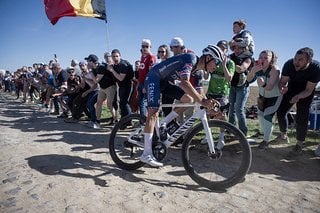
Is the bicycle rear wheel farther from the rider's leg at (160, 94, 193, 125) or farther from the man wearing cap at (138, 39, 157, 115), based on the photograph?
the man wearing cap at (138, 39, 157, 115)

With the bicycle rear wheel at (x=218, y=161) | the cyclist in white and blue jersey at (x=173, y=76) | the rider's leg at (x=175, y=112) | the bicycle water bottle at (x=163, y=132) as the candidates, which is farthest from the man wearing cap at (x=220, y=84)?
the bicycle water bottle at (x=163, y=132)

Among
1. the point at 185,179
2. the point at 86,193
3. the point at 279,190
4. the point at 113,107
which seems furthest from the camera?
the point at 113,107

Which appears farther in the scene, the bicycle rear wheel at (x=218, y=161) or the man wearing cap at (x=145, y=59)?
the man wearing cap at (x=145, y=59)

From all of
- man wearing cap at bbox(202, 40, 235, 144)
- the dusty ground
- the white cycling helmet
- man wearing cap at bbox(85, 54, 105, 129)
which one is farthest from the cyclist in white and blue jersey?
man wearing cap at bbox(85, 54, 105, 129)

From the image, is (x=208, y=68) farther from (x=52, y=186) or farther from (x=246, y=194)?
(x=52, y=186)

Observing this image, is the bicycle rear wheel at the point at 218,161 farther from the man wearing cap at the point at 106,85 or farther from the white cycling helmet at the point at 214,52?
the man wearing cap at the point at 106,85

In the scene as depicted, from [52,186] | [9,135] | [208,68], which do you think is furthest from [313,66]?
[9,135]

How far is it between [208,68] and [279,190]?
7.11 ft

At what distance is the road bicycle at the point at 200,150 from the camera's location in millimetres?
3824

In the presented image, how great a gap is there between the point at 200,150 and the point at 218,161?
68cm

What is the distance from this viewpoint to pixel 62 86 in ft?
36.6

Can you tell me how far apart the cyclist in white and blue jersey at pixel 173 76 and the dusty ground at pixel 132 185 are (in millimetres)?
607

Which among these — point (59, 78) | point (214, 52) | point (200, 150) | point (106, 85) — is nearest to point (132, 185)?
point (200, 150)

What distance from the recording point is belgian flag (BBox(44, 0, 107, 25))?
979 cm
